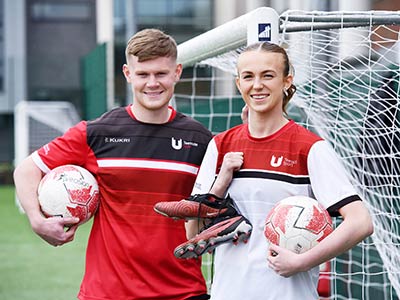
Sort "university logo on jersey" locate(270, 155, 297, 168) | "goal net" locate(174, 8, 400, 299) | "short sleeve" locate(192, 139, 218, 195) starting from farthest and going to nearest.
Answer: "goal net" locate(174, 8, 400, 299) → "short sleeve" locate(192, 139, 218, 195) → "university logo on jersey" locate(270, 155, 297, 168)

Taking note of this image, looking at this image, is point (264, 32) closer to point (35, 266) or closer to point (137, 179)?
point (137, 179)

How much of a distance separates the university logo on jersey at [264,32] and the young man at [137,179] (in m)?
0.43

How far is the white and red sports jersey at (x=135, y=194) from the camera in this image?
12.2 ft

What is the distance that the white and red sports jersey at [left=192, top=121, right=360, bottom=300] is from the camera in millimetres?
3104

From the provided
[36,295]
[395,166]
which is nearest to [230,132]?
[395,166]

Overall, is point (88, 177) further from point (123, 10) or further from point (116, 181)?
point (123, 10)

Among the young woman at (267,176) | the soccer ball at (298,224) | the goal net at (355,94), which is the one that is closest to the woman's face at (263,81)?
the young woman at (267,176)

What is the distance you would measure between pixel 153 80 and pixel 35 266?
22.5ft

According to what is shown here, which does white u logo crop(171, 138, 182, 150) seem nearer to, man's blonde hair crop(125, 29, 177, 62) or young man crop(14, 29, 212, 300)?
young man crop(14, 29, 212, 300)

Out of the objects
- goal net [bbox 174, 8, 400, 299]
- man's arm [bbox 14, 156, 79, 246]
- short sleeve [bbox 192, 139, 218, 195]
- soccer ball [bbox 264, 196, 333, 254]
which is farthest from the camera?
goal net [bbox 174, 8, 400, 299]

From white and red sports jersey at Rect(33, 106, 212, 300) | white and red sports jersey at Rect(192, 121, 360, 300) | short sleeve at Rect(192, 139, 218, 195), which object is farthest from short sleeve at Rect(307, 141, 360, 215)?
white and red sports jersey at Rect(33, 106, 212, 300)

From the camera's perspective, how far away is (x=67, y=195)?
371 cm

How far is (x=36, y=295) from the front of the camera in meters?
8.25

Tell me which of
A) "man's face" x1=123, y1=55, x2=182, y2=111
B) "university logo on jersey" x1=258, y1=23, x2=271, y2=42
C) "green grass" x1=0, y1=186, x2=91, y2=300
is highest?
"university logo on jersey" x1=258, y1=23, x2=271, y2=42
